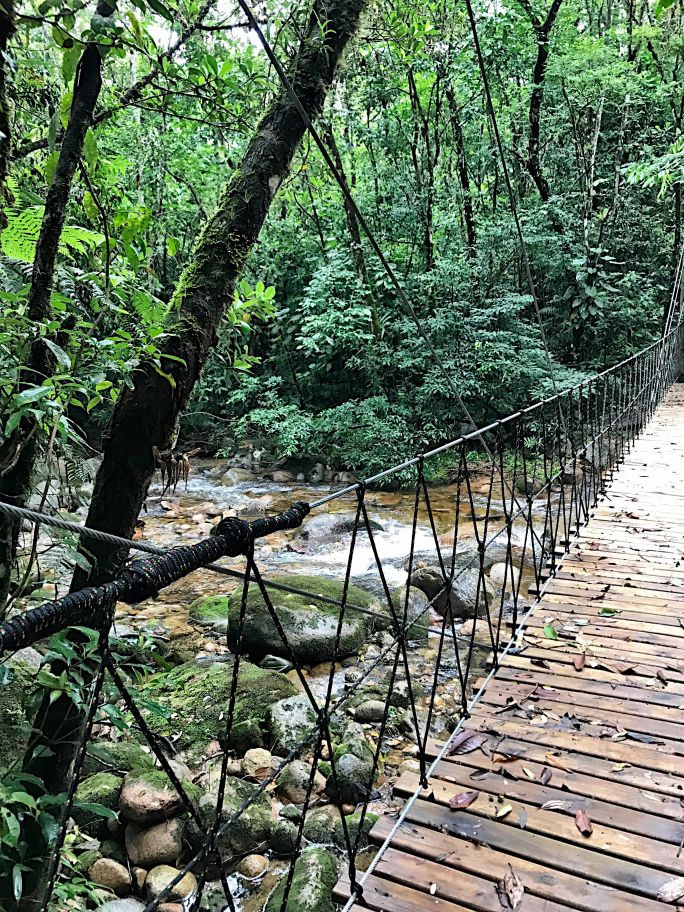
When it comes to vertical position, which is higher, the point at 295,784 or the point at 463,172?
the point at 463,172

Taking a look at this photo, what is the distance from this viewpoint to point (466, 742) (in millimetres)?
2014

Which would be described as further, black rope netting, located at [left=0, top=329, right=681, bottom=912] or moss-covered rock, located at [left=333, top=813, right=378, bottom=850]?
moss-covered rock, located at [left=333, top=813, right=378, bottom=850]

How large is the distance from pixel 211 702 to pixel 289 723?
20.0 inches

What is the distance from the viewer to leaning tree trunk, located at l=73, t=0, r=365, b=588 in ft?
5.16

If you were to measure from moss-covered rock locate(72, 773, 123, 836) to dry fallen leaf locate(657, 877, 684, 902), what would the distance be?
208 cm

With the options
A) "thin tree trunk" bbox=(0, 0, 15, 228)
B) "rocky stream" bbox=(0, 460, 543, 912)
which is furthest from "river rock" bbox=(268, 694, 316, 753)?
"thin tree trunk" bbox=(0, 0, 15, 228)

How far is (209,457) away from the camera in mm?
10695

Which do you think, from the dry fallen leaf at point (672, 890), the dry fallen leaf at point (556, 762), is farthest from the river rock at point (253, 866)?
the dry fallen leaf at point (672, 890)

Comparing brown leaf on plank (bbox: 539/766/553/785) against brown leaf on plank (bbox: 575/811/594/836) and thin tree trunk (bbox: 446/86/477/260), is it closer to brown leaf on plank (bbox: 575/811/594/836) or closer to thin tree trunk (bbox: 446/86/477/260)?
brown leaf on plank (bbox: 575/811/594/836)

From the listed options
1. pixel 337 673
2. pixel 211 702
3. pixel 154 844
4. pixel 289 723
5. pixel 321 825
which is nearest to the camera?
pixel 154 844

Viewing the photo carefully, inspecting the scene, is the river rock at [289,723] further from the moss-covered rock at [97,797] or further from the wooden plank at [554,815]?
the wooden plank at [554,815]

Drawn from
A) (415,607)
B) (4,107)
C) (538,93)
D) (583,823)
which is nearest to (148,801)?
(583,823)

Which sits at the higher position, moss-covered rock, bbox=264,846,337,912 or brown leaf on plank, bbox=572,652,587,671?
brown leaf on plank, bbox=572,652,587,671

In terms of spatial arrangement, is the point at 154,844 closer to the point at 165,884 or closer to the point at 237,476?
the point at 165,884
